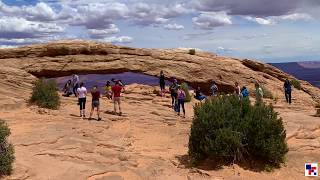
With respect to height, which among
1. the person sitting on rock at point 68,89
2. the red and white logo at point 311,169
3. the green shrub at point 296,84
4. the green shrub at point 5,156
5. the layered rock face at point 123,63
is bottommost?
the red and white logo at point 311,169

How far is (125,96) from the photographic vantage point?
29703 mm

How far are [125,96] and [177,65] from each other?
244 inches

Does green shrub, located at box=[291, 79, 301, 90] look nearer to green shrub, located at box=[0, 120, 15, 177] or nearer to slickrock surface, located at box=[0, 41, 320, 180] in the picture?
slickrock surface, located at box=[0, 41, 320, 180]

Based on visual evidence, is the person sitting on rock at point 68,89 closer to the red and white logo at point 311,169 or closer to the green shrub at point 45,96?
the green shrub at point 45,96

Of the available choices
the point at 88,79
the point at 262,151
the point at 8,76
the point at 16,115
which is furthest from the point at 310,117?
the point at 88,79

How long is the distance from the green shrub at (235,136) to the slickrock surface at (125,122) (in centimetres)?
49

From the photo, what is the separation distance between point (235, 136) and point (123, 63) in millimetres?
21382

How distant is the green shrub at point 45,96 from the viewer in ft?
71.1

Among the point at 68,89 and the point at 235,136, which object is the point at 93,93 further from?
the point at 68,89

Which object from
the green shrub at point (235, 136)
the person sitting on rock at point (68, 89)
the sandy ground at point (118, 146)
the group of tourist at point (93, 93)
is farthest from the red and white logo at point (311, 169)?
the person sitting on rock at point (68, 89)

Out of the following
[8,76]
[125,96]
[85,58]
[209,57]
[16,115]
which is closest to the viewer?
[16,115]

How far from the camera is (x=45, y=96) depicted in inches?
864

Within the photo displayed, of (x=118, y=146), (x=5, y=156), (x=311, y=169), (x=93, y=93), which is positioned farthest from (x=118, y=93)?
(x=5, y=156)

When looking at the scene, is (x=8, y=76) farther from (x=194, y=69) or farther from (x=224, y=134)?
(x=224, y=134)
